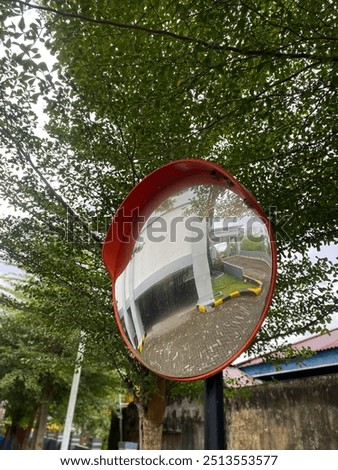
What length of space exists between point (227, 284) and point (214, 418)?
16.8 inches

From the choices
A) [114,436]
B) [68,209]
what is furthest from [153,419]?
[114,436]

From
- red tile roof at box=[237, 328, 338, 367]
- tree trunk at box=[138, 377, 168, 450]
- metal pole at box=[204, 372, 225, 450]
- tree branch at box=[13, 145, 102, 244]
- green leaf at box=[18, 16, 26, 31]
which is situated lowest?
metal pole at box=[204, 372, 225, 450]

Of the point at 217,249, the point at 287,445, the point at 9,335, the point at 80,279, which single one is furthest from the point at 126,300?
the point at 9,335

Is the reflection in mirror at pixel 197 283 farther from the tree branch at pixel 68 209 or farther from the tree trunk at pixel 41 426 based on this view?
the tree trunk at pixel 41 426

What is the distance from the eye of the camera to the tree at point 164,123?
9.02 ft

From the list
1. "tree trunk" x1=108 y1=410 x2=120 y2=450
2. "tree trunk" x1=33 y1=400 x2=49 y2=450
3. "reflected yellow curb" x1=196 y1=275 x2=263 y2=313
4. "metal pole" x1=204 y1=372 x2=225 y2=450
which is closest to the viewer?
"metal pole" x1=204 y1=372 x2=225 y2=450

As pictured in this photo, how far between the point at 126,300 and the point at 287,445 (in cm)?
697

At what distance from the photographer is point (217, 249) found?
1.29m

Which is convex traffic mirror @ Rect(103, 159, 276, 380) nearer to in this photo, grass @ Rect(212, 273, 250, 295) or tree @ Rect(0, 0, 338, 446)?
grass @ Rect(212, 273, 250, 295)

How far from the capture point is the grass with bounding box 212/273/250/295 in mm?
1223

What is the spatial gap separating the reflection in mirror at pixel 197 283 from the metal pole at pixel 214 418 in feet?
0.22

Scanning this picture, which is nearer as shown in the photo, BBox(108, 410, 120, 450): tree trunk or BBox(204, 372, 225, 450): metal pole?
BBox(204, 372, 225, 450): metal pole

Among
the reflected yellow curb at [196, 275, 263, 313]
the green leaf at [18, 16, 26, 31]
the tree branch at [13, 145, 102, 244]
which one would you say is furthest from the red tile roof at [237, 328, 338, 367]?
the green leaf at [18, 16, 26, 31]

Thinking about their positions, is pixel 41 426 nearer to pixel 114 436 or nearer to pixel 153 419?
pixel 114 436
